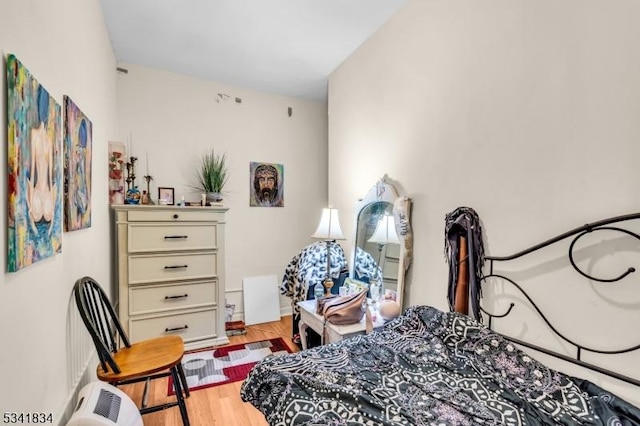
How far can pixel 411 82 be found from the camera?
221cm

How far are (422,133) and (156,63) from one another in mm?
2702

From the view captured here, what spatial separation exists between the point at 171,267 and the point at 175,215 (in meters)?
0.46

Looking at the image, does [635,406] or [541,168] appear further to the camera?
[541,168]

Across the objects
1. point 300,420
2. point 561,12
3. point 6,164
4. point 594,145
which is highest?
point 561,12

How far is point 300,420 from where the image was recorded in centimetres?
108

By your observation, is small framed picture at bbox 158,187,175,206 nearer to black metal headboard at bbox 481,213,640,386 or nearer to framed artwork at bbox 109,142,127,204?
framed artwork at bbox 109,142,127,204

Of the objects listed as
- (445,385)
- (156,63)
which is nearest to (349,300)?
(445,385)

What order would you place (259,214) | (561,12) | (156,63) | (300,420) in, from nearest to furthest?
(300,420) < (561,12) < (156,63) < (259,214)

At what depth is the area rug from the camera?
2332 millimetres

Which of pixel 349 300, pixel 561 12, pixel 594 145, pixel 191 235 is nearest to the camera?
pixel 594 145

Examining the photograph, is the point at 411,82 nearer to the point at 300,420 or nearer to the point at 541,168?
the point at 541,168

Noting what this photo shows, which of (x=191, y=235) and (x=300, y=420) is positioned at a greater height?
(x=191, y=235)

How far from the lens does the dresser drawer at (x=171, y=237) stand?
264cm

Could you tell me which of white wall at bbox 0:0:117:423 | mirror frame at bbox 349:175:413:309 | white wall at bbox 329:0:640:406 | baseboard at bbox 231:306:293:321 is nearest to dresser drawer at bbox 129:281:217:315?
white wall at bbox 0:0:117:423
